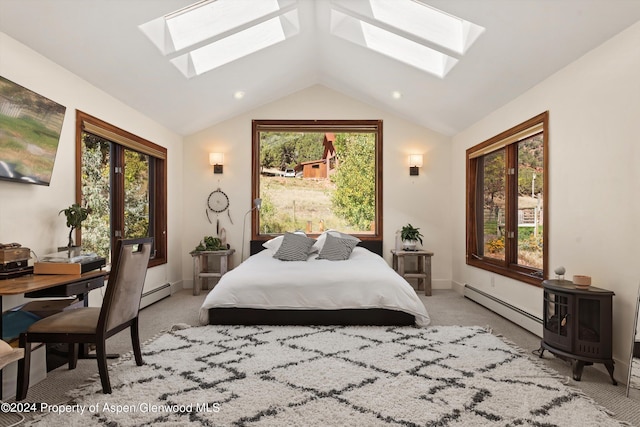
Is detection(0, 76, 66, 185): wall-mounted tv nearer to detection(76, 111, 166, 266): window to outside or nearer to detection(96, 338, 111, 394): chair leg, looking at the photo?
detection(76, 111, 166, 266): window to outside

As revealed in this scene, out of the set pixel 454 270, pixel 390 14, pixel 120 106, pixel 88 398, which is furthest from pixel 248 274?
pixel 454 270

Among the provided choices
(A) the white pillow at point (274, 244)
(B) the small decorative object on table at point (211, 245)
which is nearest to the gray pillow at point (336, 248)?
(A) the white pillow at point (274, 244)

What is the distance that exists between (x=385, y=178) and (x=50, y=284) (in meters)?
4.78

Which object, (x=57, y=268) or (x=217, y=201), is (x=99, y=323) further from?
(x=217, y=201)

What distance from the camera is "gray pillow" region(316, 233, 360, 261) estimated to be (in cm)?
528

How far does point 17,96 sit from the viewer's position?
2.86m

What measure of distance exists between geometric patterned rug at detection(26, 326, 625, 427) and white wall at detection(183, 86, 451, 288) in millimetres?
2812

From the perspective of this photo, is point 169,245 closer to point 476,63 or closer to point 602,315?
point 476,63

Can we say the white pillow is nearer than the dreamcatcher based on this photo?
Yes

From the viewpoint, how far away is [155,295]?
17.4ft

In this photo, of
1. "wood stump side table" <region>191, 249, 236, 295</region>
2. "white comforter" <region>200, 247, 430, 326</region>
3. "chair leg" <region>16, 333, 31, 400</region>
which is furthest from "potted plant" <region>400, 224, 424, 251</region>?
"chair leg" <region>16, 333, 31, 400</region>

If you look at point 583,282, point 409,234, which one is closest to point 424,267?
point 409,234

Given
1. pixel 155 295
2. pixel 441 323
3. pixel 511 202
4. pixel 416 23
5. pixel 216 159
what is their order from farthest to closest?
pixel 216 159 < pixel 155 295 < pixel 511 202 < pixel 441 323 < pixel 416 23

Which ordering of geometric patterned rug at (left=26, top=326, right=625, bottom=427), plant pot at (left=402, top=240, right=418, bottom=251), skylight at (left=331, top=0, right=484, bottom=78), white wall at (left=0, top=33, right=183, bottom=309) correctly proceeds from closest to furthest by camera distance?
geometric patterned rug at (left=26, top=326, right=625, bottom=427), white wall at (left=0, top=33, right=183, bottom=309), skylight at (left=331, top=0, right=484, bottom=78), plant pot at (left=402, top=240, right=418, bottom=251)
